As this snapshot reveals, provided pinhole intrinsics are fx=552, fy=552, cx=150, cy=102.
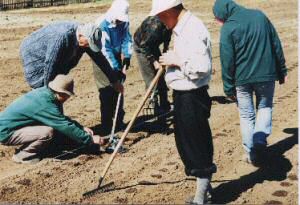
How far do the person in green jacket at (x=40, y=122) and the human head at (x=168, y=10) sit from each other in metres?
1.77

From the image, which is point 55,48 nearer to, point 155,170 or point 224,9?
point 155,170

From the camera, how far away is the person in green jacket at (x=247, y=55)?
230 inches

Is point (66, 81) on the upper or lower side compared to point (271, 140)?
upper

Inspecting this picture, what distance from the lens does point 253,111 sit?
6.16 metres

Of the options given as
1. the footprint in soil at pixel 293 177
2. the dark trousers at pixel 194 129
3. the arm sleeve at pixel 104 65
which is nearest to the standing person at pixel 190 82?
the dark trousers at pixel 194 129

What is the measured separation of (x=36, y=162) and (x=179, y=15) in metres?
2.78

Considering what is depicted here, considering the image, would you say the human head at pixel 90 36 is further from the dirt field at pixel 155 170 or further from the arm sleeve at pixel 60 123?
the dirt field at pixel 155 170

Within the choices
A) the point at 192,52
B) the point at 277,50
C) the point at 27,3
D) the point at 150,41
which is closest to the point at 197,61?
the point at 192,52

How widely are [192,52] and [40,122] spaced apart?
7.92 feet

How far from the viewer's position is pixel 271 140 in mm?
7320

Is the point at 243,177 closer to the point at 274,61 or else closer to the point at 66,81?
the point at 274,61

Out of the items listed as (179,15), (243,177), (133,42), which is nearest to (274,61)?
(243,177)

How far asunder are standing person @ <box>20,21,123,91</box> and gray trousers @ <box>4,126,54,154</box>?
549 mm

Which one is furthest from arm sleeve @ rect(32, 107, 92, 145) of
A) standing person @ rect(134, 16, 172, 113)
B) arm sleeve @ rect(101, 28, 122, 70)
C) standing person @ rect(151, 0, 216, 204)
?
standing person @ rect(134, 16, 172, 113)
